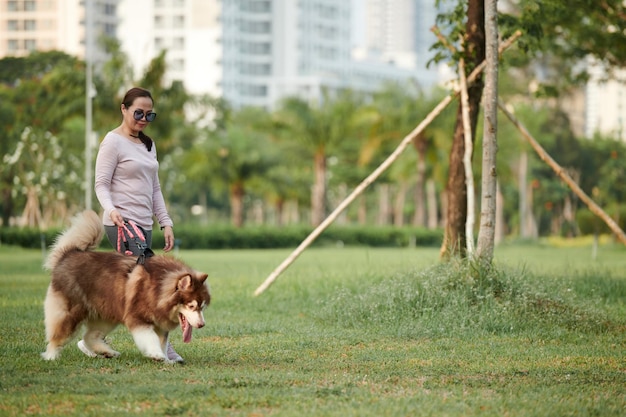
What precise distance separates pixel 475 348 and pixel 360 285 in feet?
15.1

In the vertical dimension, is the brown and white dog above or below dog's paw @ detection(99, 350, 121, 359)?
above

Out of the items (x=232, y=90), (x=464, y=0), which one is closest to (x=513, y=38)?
(x=464, y=0)

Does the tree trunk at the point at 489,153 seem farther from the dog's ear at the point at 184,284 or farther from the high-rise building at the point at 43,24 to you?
the high-rise building at the point at 43,24

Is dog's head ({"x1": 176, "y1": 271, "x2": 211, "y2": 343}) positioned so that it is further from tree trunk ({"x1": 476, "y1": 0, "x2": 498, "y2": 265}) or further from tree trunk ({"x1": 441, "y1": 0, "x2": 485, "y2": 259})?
tree trunk ({"x1": 441, "y1": 0, "x2": 485, "y2": 259})

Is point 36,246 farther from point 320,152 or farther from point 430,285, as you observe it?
point 430,285

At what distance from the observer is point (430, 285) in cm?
1311

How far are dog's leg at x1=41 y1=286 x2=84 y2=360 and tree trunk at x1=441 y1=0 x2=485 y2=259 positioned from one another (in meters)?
7.90

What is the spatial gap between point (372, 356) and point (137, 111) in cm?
301

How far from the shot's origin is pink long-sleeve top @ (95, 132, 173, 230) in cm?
912

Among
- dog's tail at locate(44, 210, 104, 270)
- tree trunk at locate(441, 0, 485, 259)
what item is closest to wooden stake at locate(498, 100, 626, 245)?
tree trunk at locate(441, 0, 485, 259)

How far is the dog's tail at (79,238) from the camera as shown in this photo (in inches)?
368

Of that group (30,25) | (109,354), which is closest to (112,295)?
(109,354)

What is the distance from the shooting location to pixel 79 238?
9.38m

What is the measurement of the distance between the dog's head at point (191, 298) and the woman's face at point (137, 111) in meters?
1.40
